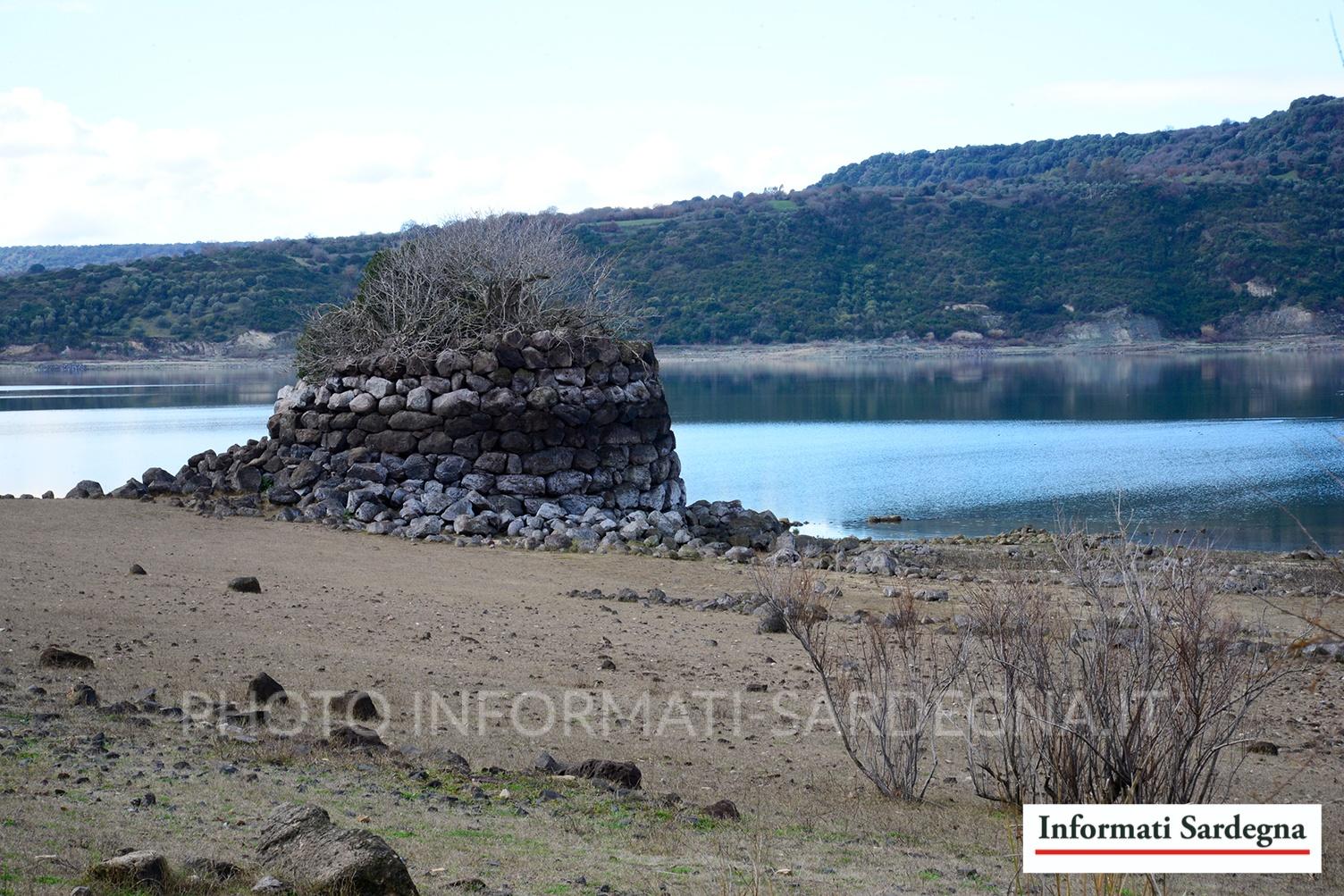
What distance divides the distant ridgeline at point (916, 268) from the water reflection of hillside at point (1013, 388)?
3272 mm

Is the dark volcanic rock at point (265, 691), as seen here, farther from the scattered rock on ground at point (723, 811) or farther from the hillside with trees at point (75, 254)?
the hillside with trees at point (75, 254)

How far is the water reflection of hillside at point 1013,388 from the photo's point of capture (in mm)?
45656

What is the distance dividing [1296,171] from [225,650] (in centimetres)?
10272

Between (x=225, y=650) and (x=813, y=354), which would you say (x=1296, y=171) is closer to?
(x=813, y=354)

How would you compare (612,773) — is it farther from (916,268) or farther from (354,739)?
(916,268)

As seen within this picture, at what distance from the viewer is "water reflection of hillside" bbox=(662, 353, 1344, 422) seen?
4566 cm

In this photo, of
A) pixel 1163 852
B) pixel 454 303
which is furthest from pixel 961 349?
pixel 1163 852

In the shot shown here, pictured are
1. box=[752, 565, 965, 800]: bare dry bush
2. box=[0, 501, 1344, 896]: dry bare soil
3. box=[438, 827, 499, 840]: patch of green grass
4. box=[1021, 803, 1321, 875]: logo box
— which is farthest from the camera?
box=[752, 565, 965, 800]: bare dry bush

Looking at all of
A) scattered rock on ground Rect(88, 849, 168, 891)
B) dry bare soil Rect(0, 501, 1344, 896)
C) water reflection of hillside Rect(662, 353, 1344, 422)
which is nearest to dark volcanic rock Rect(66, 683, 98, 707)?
dry bare soil Rect(0, 501, 1344, 896)

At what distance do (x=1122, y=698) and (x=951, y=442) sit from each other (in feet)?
98.9

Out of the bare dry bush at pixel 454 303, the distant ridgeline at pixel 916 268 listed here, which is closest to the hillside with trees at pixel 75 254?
the distant ridgeline at pixel 916 268

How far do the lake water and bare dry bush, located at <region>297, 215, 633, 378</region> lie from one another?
6.07 meters

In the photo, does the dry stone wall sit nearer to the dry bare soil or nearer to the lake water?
the lake water

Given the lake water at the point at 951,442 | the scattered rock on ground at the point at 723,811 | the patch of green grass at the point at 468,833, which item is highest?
the patch of green grass at the point at 468,833
